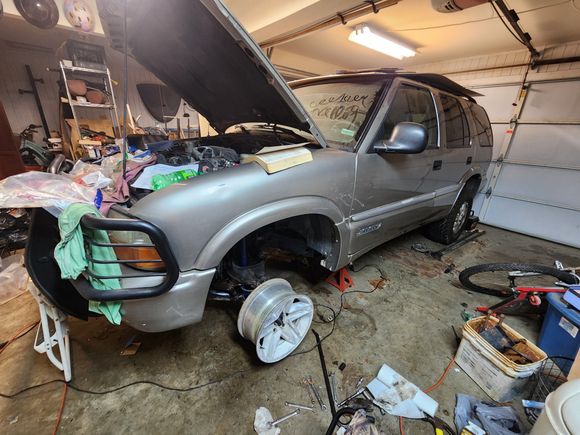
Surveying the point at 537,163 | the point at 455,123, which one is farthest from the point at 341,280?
the point at 537,163

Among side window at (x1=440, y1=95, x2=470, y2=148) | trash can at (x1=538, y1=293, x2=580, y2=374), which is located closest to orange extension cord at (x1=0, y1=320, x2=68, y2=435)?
trash can at (x1=538, y1=293, x2=580, y2=374)

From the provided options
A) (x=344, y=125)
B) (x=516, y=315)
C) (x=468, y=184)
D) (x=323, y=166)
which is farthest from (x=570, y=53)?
(x=323, y=166)

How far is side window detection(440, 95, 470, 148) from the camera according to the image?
2637 millimetres

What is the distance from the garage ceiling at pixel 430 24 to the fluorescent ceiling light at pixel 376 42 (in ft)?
0.33

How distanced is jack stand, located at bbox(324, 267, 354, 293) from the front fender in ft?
3.01

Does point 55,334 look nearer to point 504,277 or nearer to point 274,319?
point 274,319

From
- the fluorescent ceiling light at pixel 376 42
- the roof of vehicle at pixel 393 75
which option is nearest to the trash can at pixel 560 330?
the roof of vehicle at pixel 393 75

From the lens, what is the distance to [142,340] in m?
1.77

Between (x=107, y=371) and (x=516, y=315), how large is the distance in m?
3.31

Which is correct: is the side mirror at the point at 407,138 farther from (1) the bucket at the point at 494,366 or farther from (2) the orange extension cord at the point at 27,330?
(2) the orange extension cord at the point at 27,330

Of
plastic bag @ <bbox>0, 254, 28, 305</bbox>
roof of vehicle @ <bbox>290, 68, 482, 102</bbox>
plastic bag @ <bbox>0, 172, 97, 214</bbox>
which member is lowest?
plastic bag @ <bbox>0, 254, 28, 305</bbox>

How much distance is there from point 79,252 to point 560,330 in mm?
2889

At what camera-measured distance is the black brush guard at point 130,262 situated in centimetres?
93

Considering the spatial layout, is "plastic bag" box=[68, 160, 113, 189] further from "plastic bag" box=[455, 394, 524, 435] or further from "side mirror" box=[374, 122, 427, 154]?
"plastic bag" box=[455, 394, 524, 435]
